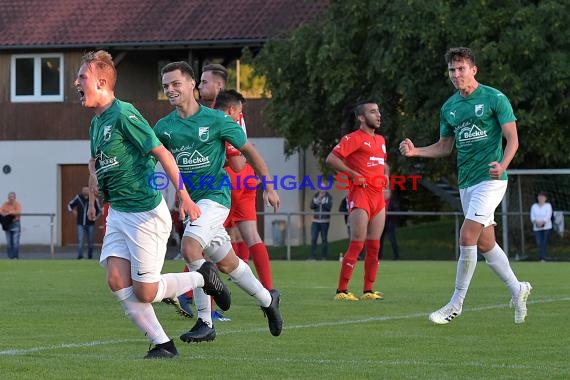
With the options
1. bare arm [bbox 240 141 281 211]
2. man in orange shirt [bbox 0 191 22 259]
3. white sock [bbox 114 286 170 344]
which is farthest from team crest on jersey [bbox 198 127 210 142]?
man in orange shirt [bbox 0 191 22 259]

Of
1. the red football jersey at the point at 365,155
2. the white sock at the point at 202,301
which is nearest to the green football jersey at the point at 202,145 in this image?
the white sock at the point at 202,301

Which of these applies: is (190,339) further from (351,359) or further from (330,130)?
(330,130)

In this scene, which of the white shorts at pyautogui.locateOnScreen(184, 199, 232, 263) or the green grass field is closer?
the green grass field

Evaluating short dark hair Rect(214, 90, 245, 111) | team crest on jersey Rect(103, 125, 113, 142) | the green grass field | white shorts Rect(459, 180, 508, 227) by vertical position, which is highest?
short dark hair Rect(214, 90, 245, 111)

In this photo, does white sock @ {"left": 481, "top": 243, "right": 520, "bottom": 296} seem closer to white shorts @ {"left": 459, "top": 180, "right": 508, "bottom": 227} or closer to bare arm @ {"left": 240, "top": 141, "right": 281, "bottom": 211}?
white shorts @ {"left": 459, "top": 180, "right": 508, "bottom": 227}

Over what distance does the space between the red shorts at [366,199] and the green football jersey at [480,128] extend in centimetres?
337

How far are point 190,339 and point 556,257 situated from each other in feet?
69.1

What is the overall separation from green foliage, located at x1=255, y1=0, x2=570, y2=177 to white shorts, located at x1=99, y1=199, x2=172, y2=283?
22.9 meters

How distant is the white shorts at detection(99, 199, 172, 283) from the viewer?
8.48 metres

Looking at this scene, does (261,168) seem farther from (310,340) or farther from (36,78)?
(36,78)

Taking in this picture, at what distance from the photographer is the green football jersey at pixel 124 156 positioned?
8414 mm

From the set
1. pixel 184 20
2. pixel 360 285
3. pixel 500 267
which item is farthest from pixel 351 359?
pixel 184 20

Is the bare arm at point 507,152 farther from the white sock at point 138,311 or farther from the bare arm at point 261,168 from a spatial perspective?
the white sock at point 138,311

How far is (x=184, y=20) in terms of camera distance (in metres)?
43.1
